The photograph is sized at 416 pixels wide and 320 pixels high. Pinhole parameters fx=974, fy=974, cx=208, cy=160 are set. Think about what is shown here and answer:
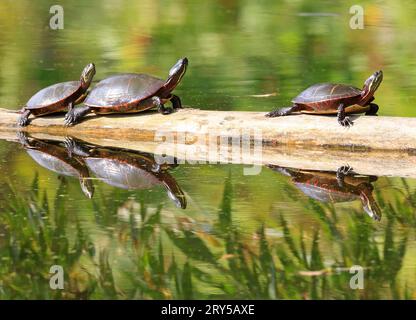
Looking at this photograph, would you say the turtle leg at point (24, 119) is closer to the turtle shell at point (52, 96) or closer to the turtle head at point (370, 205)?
the turtle shell at point (52, 96)

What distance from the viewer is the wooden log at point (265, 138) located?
676 centimetres

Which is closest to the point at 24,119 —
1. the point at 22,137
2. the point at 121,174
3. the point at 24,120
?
the point at 24,120

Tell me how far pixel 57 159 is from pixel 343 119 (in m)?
2.10

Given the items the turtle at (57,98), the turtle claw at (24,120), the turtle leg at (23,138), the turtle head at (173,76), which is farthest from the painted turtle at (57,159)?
the turtle head at (173,76)

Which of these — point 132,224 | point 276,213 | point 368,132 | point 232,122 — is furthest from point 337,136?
point 132,224

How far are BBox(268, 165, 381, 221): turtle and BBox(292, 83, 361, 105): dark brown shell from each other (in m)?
0.81

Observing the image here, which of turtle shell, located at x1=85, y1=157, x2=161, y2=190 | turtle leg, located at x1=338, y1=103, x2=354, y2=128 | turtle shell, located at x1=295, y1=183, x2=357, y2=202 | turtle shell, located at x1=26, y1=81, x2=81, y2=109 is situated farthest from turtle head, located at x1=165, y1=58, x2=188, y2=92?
turtle shell, located at x1=295, y1=183, x2=357, y2=202

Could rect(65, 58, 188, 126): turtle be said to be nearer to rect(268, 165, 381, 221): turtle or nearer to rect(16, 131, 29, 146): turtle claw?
rect(16, 131, 29, 146): turtle claw

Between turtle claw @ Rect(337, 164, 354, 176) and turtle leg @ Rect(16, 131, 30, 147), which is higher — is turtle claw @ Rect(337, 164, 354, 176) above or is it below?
below

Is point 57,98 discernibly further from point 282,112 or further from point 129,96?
point 282,112

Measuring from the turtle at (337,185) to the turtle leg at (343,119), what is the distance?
0.50m

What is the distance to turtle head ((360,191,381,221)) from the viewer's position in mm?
5516

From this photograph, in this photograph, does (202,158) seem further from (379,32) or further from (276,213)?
(379,32)

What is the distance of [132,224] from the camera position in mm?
5414
